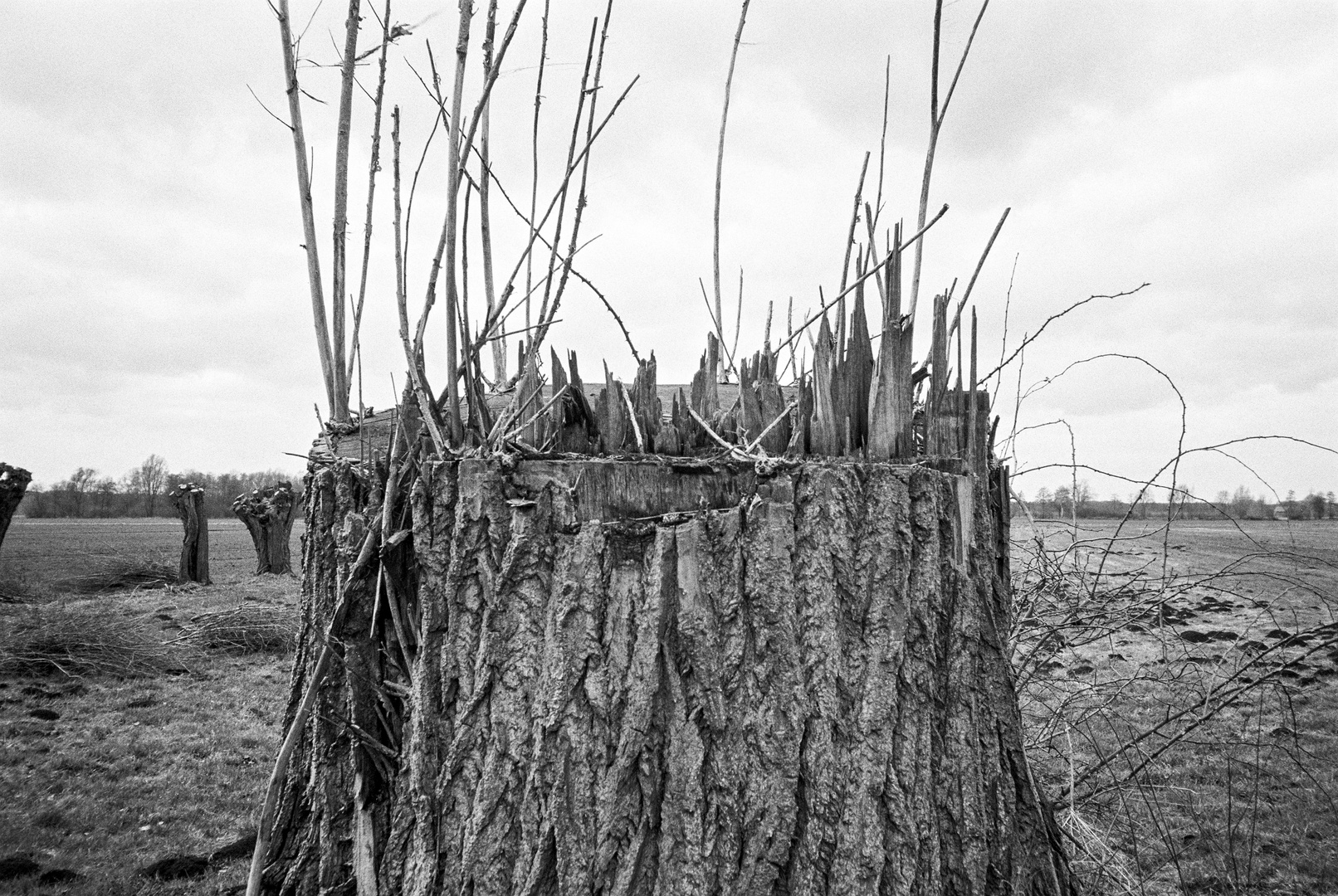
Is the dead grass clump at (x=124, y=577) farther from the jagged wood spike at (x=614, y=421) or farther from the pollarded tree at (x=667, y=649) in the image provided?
the jagged wood spike at (x=614, y=421)

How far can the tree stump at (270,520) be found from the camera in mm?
12602

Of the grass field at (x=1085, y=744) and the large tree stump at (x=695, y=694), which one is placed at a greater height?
the large tree stump at (x=695, y=694)

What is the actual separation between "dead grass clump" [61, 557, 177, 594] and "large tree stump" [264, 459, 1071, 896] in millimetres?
13407

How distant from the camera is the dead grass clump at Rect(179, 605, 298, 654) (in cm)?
770

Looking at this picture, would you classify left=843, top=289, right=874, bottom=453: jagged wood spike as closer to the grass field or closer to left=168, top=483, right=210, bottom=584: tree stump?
the grass field

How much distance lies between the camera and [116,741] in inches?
188

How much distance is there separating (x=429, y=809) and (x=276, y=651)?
764 cm

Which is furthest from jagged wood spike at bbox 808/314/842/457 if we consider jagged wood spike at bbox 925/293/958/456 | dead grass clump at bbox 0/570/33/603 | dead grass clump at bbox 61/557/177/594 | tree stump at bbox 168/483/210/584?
dead grass clump at bbox 61/557/177/594

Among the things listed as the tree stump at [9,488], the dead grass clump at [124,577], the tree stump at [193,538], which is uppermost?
the tree stump at [9,488]

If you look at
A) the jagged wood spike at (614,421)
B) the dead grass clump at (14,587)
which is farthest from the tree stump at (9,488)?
the jagged wood spike at (614,421)

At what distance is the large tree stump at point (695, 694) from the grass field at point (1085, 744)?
1.23m

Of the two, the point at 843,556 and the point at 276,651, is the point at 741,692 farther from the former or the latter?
the point at 276,651

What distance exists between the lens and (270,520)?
12.8 metres

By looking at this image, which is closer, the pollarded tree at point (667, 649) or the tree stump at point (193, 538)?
the pollarded tree at point (667, 649)
